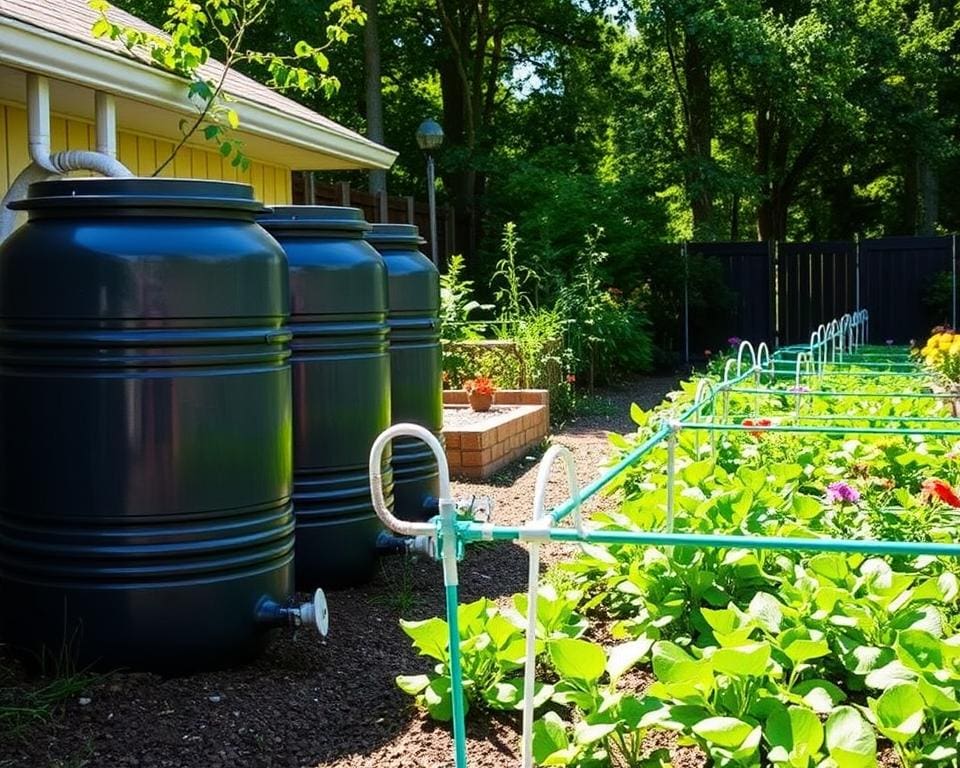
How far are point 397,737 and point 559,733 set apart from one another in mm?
625

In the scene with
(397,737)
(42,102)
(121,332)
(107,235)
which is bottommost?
(397,737)

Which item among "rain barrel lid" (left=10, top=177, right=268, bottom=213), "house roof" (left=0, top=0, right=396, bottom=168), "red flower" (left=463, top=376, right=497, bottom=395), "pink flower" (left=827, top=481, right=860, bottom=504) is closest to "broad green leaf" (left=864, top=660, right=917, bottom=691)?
"pink flower" (left=827, top=481, right=860, bottom=504)

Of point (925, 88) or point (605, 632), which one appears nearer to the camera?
point (605, 632)

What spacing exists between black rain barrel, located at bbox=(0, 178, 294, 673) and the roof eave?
3.39 feet

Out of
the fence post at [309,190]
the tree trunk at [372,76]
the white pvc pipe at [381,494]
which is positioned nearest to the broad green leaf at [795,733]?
the white pvc pipe at [381,494]

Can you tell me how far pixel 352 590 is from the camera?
4527 millimetres

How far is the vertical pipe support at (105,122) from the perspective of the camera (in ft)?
16.3

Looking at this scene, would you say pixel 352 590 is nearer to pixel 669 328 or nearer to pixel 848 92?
pixel 669 328

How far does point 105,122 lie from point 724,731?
378cm

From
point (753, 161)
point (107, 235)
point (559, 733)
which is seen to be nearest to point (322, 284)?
point (107, 235)

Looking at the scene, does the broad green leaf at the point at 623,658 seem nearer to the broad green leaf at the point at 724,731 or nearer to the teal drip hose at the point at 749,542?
the broad green leaf at the point at 724,731

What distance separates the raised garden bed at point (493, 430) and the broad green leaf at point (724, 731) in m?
4.73

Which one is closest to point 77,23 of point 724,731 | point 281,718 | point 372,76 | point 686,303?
point 281,718

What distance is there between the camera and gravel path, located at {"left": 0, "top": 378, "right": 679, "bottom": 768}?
291cm
